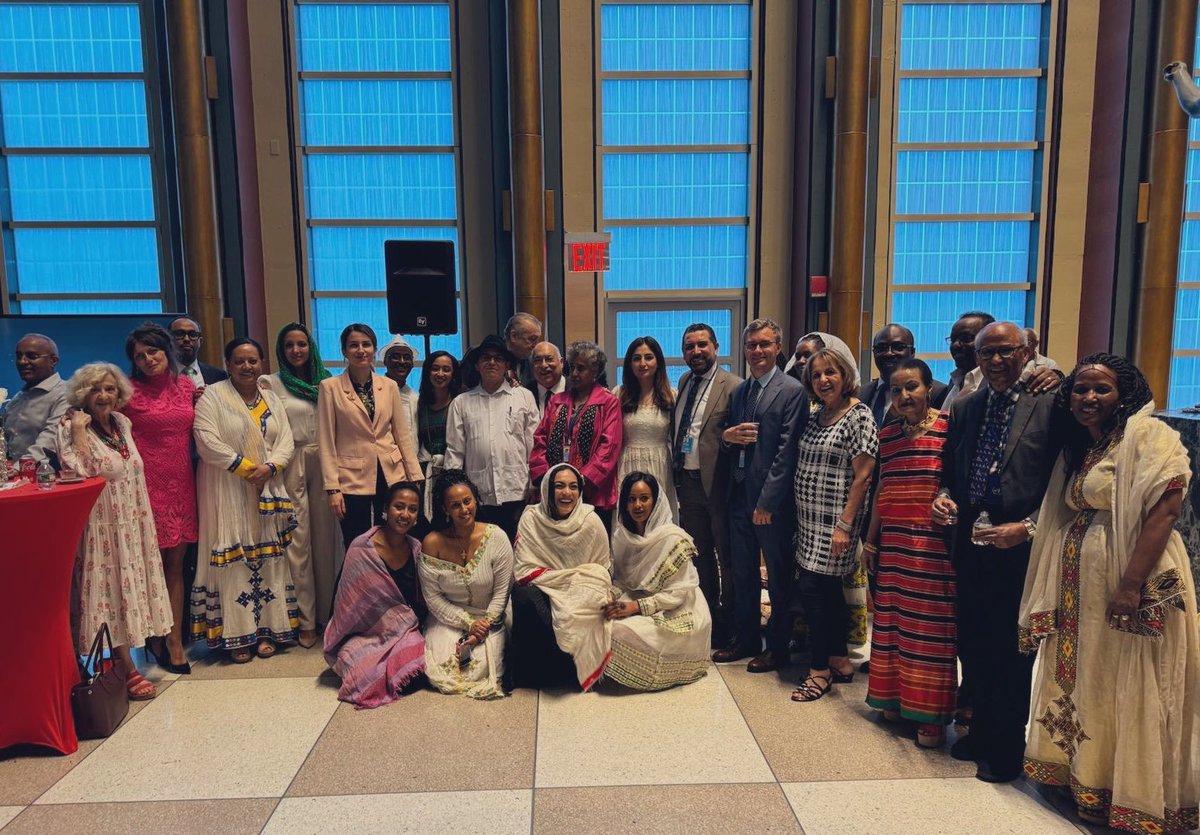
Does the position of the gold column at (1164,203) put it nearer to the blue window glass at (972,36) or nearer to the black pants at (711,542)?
the blue window glass at (972,36)

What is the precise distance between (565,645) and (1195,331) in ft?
24.6

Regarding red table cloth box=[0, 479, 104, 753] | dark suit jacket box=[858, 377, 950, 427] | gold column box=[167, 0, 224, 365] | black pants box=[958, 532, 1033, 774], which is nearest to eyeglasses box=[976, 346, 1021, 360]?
black pants box=[958, 532, 1033, 774]

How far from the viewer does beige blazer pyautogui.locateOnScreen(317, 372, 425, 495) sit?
3166 millimetres

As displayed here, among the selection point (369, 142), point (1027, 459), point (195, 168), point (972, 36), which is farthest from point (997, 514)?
point (195, 168)

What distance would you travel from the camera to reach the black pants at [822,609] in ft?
8.91

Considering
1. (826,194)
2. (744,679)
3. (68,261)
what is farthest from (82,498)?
(826,194)

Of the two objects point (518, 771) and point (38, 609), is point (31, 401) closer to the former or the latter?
point (38, 609)

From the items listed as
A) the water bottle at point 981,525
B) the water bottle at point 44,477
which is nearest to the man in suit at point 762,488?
the water bottle at point 981,525

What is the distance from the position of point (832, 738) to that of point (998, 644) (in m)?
0.67

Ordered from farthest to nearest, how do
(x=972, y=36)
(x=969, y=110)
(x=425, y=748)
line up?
(x=969, y=110), (x=972, y=36), (x=425, y=748)

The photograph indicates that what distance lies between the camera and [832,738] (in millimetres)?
2424

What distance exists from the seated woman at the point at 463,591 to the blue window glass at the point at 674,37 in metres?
5.04

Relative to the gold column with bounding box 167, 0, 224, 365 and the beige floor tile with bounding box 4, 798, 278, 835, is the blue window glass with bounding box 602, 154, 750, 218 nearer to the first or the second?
the gold column with bounding box 167, 0, 224, 365

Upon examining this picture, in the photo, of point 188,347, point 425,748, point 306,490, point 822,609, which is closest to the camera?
point 425,748
